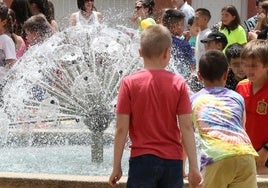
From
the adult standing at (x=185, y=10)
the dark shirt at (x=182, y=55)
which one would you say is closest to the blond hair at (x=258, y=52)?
the dark shirt at (x=182, y=55)

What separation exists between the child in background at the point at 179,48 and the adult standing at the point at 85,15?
77.7 inches

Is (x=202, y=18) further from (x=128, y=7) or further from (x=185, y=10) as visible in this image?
(x=128, y=7)

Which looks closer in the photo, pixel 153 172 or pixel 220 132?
pixel 153 172

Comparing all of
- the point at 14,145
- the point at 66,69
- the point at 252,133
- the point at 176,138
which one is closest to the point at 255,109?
the point at 252,133

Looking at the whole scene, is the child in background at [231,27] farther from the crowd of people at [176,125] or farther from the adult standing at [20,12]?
the crowd of people at [176,125]

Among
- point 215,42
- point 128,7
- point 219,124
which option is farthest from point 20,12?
point 128,7

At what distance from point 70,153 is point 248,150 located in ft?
9.81

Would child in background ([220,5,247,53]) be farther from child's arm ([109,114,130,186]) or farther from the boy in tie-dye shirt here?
child's arm ([109,114,130,186])

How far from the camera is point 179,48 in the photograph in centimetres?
943

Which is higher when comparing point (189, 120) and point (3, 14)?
point (3, 14)

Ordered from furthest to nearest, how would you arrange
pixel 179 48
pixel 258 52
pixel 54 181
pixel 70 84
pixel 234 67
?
pixel 179 48, pixel 70 84, pixel 234 67, pixel 258 52, pixel 54 181

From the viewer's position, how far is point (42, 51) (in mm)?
7520

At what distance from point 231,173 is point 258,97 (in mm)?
933

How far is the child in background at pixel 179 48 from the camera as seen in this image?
367 inches
